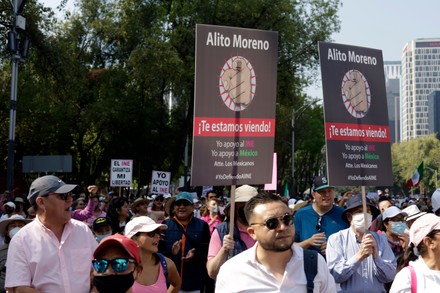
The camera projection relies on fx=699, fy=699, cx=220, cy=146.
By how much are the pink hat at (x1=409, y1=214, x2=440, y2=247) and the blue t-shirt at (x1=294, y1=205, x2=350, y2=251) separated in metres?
2.27

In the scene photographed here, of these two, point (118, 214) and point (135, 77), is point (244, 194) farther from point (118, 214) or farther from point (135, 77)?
point (135, 77)

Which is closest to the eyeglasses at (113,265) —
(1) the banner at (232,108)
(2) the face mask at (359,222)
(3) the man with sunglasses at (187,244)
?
(1) the banner at (232,108)

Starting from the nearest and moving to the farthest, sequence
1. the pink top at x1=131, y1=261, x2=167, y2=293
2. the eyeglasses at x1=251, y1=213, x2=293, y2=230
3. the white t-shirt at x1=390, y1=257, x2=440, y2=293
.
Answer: the eyeglasses at x1=251, y1=213, x2=293, y2=230, the white t-shirt at x1=390, y1=257, x2=440, y2=293, the pink top at x1=131, y1=261, x2=167, y2=293

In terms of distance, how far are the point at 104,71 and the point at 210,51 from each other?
103 feet

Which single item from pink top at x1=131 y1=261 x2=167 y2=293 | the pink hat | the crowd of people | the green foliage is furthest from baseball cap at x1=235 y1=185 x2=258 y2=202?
the green foliage

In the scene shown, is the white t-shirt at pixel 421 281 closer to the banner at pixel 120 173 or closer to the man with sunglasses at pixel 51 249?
the man with sunglasses at pixel 51 249

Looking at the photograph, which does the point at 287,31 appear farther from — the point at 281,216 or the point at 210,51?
the point at 281,216

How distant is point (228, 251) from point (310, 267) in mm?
2040

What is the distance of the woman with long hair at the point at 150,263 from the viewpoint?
5293 millimetres

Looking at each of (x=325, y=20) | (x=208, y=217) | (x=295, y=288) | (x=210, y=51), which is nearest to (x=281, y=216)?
(x=295, y=288)

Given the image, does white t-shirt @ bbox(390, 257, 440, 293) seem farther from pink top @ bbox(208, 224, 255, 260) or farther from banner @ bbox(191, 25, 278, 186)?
pink top @ bbox(208, 224, 255, 260)

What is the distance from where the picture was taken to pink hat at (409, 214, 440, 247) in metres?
4.19

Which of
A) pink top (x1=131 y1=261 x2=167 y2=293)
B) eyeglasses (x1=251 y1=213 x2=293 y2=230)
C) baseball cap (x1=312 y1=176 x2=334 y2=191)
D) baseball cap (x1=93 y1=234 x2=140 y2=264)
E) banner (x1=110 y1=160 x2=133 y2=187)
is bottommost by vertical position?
pink top (x1=131 y1=261 x2=167 y2=293)

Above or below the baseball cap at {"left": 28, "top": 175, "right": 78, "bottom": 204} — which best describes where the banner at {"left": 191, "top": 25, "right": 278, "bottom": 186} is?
above
